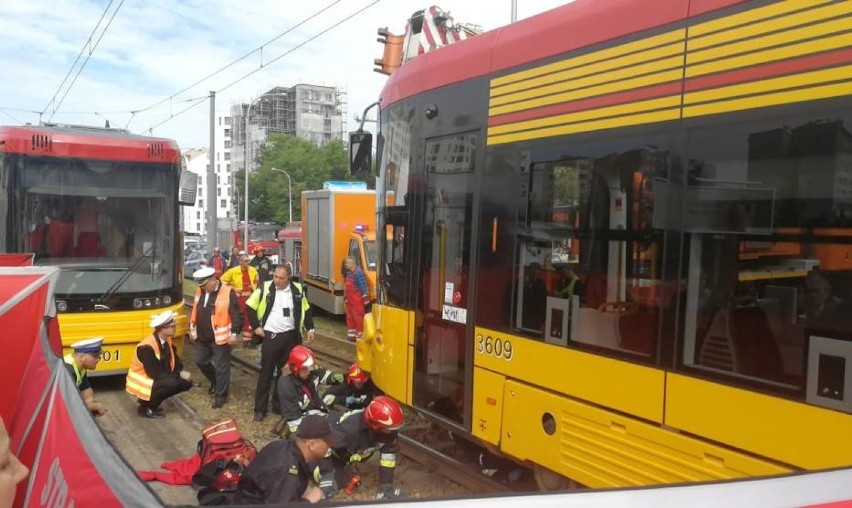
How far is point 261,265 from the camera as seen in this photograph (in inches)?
493

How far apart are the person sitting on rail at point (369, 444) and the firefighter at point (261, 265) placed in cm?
711

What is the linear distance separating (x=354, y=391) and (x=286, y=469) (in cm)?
339

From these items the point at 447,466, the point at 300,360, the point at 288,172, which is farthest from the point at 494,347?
the point at 288,172

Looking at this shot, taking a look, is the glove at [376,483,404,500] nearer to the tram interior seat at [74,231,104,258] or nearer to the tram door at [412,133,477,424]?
the tram door at [412,133,477,424]

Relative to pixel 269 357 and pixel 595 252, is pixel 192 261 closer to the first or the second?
pixel 269 357

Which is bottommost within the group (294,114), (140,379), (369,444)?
(140,379)

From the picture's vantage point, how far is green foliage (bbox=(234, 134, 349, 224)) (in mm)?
72375

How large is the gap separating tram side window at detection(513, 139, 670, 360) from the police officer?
3.93 meters

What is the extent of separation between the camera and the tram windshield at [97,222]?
8297mm

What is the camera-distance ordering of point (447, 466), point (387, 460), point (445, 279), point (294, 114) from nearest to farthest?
point (445, 279) < point (387, 460) < point (447, 466) < point (294, 114)

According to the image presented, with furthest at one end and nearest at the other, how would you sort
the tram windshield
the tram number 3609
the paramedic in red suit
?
the paramedic in red suit, the tram windshield, the tram number 3609

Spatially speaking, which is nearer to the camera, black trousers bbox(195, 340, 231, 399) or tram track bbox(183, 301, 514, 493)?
tram track bbox(183, 301, 514, 493)

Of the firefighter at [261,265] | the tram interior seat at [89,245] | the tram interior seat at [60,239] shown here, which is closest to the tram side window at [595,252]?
the tram interior seat at [89,245]

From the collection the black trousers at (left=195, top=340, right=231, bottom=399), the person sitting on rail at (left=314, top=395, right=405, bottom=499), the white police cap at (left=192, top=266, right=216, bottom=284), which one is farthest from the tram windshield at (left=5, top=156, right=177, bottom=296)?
the person sitting on rail at (left=314, top=395, right=405, bottom=499)
